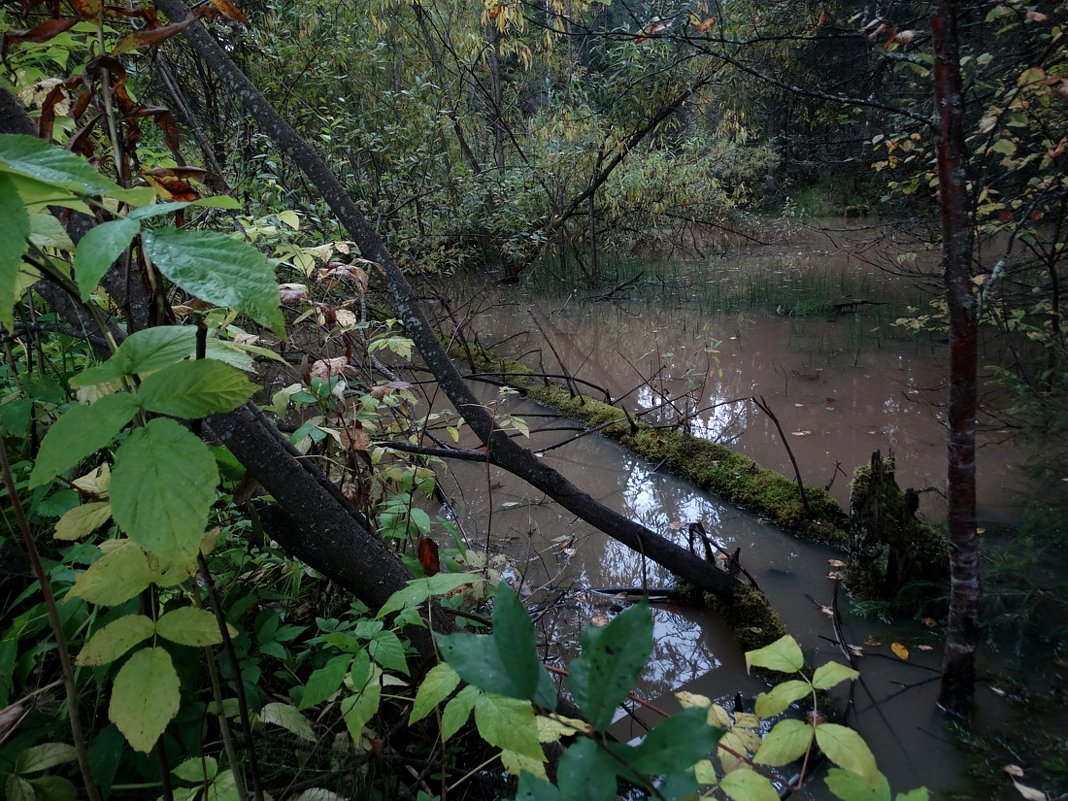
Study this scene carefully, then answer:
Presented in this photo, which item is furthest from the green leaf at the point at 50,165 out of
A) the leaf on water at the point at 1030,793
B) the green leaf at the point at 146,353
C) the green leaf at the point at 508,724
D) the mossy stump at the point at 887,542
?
the mossy stump at the point at 887,542

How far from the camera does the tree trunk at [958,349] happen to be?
1.74 m

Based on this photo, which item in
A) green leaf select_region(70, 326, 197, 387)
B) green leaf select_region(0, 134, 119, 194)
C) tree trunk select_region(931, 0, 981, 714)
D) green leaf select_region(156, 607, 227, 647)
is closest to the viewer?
green leaf select_region(0, 134, 119, 194)

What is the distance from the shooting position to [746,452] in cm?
434

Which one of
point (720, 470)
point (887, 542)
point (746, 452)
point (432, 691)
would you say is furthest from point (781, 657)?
point (746, 452)

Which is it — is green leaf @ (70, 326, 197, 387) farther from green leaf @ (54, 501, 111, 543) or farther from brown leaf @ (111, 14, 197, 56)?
brown leaf @ (111, 14, 197, 56)

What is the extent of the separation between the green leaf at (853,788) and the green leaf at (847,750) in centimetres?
19

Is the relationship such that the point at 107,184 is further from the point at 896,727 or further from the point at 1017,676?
the point at 1017,676

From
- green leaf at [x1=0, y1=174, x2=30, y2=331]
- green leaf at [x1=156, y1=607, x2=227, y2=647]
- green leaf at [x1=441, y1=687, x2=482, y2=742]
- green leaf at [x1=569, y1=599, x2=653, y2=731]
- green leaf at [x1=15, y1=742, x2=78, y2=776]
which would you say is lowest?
green leaf at [x1=15, y1=742, x2=78, y2=776]

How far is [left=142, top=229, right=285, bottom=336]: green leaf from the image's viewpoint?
56 cm

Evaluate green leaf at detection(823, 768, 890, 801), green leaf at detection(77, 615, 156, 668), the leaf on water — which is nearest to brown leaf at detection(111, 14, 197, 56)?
green leaf at detection(77, 615, 156, 668)

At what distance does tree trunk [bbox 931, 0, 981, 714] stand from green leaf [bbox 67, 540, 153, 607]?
2.19m

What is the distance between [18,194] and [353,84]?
734cm

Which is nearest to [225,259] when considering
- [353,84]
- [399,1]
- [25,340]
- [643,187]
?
[25,340]

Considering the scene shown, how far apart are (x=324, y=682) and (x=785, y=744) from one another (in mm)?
853
